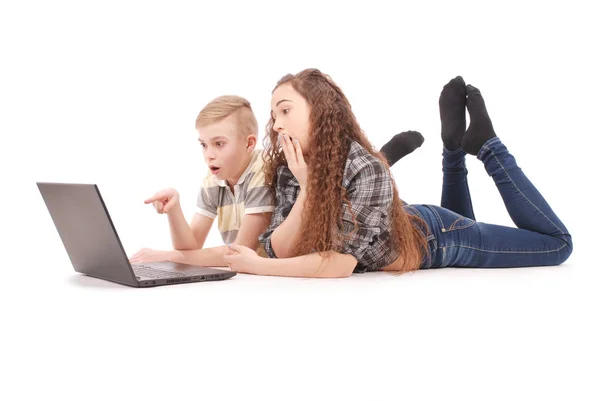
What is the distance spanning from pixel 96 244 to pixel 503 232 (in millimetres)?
1567

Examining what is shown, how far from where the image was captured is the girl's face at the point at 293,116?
8.70 feet

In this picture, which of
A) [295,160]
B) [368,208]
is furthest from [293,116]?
[368,208]

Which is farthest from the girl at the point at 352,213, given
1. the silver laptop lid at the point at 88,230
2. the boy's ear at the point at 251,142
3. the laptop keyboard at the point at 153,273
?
the silver laptop lid at the point at 88,230

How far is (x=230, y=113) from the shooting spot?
9.41 ft

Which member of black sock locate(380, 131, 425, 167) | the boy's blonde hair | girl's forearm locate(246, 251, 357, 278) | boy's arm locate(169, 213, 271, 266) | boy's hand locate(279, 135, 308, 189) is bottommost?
girl's forearm locate(246, 251, 357, 278)

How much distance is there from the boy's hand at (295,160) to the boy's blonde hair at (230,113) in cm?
33

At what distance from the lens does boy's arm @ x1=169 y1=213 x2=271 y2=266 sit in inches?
111

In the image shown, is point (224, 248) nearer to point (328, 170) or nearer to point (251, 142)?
point (251, 142)

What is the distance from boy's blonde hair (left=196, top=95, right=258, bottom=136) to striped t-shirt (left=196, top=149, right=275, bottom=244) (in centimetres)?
12

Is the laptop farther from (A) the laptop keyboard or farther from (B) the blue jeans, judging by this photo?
(B) the blue jeans

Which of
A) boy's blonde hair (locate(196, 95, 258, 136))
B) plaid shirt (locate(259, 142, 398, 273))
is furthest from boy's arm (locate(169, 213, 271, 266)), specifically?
boy's blonde hair (locate(196, 95, 258, 136))

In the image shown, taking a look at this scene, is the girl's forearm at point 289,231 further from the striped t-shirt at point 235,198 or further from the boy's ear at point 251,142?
the boy's ear at point 251,142

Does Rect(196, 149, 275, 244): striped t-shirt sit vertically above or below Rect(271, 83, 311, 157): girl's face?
below

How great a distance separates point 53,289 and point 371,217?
112cm
